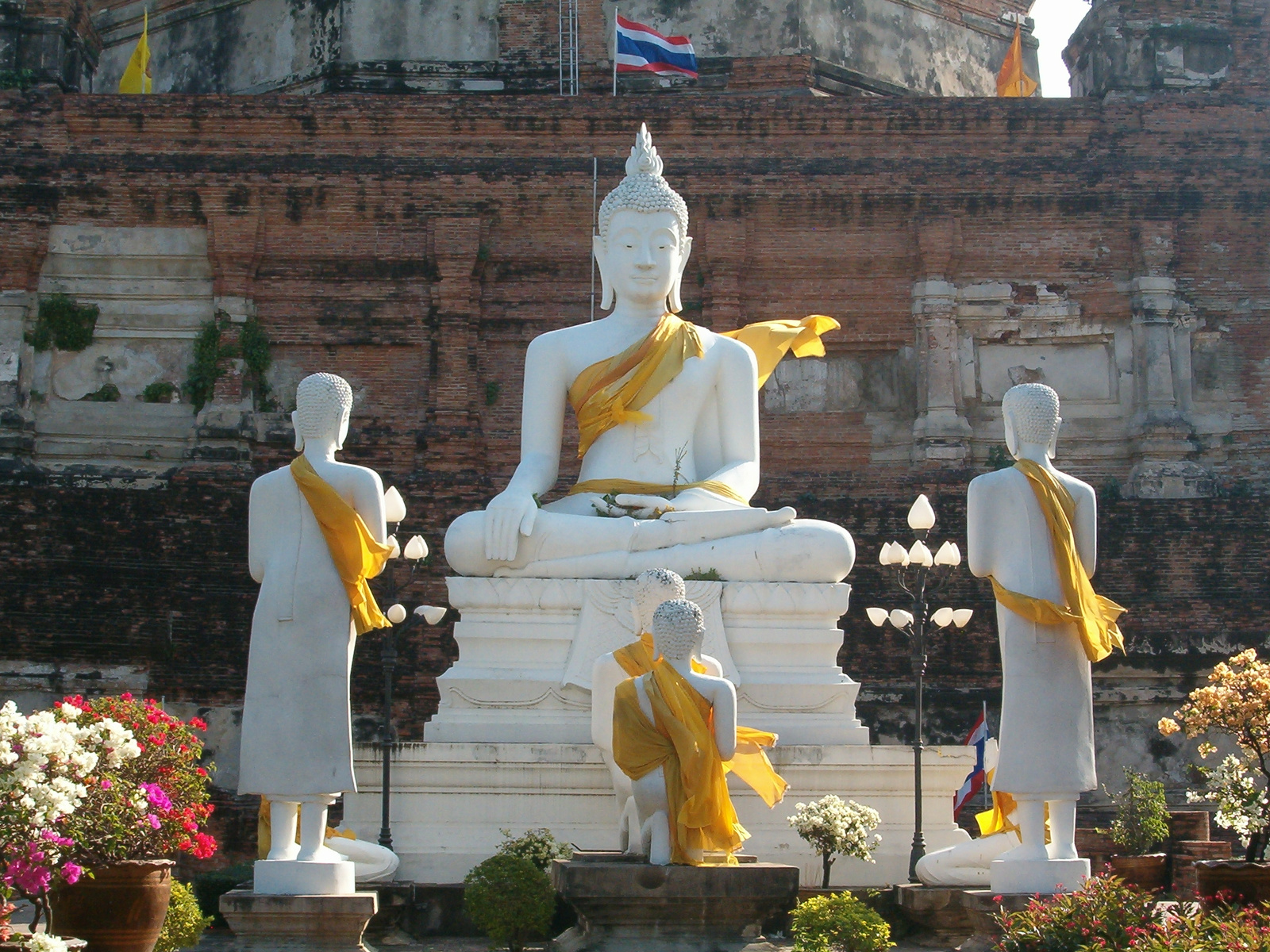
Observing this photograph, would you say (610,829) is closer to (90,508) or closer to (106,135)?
(90,508)

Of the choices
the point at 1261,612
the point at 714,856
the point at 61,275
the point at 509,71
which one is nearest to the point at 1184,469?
the point at 1261,612

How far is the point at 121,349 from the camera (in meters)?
21.5

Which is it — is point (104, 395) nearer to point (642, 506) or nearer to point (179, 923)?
point (642, 506)

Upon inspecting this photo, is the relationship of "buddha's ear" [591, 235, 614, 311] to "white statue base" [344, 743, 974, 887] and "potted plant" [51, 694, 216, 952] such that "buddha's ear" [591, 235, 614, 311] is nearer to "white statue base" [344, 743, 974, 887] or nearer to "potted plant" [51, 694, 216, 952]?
"white statue base" [344, 743, 974, 887]

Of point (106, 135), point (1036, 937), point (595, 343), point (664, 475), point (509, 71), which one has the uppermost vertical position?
point (509, 71)

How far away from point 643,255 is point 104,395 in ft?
37.4

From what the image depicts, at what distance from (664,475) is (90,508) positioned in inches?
324

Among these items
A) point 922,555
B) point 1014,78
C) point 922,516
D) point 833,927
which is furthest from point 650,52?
point 833,927

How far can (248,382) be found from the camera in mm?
21219

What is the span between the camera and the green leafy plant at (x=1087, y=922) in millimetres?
6789

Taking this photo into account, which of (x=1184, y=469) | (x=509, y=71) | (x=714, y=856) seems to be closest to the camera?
(x=714, y=856)

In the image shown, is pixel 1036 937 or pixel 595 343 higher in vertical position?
pixel 595 343

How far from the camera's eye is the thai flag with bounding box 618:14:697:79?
23219 millimetres

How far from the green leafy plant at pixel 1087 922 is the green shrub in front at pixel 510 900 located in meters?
2.01
